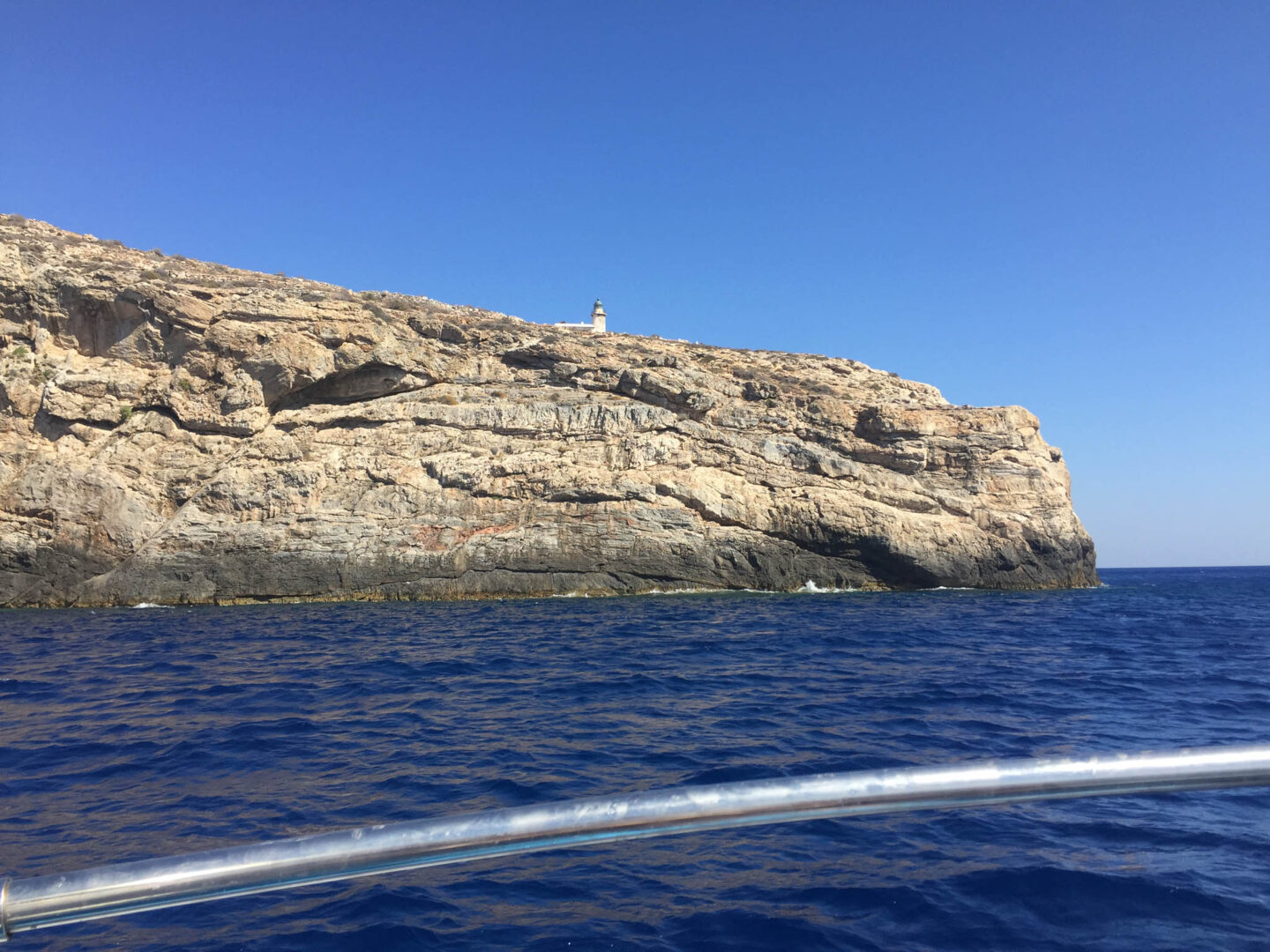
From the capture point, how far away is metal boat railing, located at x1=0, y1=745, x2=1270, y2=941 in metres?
1.29

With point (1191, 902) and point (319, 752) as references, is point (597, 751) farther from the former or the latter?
point (1191, 902)

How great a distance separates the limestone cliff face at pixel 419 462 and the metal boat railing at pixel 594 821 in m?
22.6

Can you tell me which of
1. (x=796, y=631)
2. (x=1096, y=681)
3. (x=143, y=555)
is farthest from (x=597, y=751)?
(x=143, y=555)

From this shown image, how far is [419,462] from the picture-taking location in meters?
24.7

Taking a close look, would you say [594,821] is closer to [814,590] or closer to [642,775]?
[642,775]

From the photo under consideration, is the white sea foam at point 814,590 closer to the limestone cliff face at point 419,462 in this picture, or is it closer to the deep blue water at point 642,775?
the limestone cliff face at point 419,462

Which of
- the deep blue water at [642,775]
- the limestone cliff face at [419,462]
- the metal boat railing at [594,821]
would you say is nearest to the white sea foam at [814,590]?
the limestone cliff face at [419,462]

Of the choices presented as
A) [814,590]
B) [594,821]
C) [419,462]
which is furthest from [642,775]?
[814,590]

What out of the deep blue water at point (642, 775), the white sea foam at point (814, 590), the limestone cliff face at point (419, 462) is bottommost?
the deep blue water at point (642, 775)

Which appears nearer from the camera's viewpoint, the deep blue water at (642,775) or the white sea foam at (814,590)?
the deep blue water at (642,775)

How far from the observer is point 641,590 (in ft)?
80.8

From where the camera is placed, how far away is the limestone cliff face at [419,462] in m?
22.4

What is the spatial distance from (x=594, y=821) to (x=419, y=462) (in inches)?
954

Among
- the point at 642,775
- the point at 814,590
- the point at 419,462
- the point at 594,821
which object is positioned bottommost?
the point at 642,775
